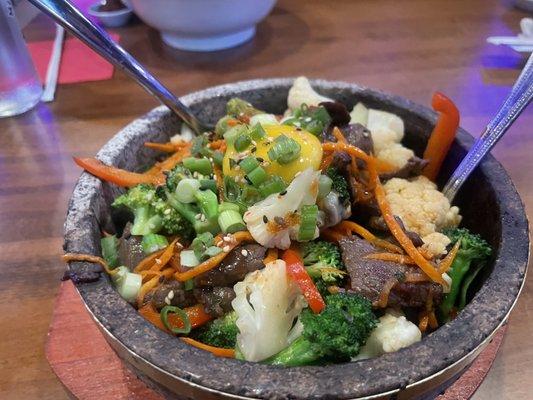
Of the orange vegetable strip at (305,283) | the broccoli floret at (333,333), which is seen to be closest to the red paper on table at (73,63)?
the orange vegetable strip at (305,283)

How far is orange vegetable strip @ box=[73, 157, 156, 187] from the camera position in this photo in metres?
1.52

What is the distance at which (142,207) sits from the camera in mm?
1475

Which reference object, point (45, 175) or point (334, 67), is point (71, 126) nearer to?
point (45, 175)

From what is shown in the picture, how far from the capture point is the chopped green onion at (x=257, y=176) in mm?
1344

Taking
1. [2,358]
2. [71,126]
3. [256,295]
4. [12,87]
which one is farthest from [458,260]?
[12,87]

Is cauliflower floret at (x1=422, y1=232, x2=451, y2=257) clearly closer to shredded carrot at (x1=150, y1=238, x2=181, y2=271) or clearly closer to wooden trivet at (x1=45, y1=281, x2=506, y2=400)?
wooden trivet at (x1=45, y1=281, x2=506, y2=400)

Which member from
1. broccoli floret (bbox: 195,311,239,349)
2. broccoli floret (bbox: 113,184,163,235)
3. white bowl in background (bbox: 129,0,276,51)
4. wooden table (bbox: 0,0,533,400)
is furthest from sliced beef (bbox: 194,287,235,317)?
white bowl in background (bbox: 129,0,276,51)

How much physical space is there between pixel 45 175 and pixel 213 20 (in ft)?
4.15

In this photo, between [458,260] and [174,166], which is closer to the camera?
[458,260]

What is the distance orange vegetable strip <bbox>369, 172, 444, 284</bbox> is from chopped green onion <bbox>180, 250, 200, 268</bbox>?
52cm

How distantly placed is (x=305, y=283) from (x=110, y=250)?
580mm

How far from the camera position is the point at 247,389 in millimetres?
977

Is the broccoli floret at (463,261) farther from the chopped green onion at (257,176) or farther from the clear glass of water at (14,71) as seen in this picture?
the clear glass of water at (14,71)

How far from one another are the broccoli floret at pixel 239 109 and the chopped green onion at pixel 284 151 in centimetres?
39
